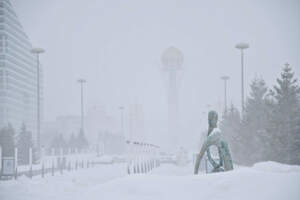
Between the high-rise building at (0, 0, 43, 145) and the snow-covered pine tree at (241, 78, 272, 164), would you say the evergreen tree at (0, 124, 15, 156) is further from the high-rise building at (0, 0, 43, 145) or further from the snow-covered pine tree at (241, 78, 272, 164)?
the high-rise building at (0, 0, 43, 145)

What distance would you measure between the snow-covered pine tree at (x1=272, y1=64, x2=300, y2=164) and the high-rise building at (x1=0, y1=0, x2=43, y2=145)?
278ft

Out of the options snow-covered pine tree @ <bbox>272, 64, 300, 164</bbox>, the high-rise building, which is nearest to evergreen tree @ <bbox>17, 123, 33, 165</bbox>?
snow-covered pine tree @ <bbox>272, 64, 300, 164</bbox>

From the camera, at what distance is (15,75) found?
121625 mm

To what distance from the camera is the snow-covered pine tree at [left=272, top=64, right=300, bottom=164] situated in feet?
88.2

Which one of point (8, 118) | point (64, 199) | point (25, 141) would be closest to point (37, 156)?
point (25, 141)

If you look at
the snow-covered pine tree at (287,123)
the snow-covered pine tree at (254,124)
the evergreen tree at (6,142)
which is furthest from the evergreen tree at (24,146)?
the snow-covered pine tree at (287,123)

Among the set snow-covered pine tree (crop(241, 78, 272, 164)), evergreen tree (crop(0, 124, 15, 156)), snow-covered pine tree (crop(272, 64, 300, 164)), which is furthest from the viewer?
evergreen tree (crop(0, 124, 15, 156))

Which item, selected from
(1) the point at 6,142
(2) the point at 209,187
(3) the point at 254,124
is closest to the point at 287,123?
(3) the point at 254,124

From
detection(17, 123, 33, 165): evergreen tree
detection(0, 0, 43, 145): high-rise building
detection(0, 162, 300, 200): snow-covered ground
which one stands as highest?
detection(0, 0, 43, 145): high-rise building

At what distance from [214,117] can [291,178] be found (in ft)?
16.4

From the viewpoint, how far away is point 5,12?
379 ft

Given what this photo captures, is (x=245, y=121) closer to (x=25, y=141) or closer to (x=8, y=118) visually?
Answer: (x=25, y=141)

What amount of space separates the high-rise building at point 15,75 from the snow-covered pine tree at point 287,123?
84.8 m

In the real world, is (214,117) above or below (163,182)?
above
